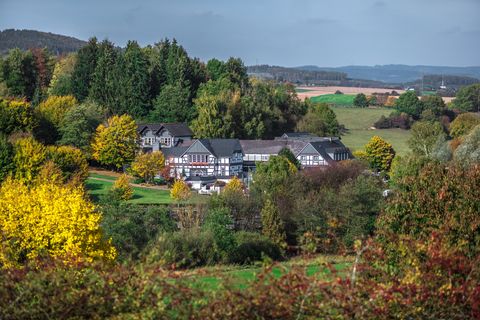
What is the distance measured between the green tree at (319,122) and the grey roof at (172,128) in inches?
426

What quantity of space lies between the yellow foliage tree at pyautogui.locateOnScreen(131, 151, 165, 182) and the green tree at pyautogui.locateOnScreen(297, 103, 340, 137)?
19.4 m

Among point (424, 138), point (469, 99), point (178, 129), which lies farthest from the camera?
point (469, 99)

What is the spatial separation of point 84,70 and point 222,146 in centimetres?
1331

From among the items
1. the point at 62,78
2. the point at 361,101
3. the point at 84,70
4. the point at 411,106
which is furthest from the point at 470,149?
the point at 361,101

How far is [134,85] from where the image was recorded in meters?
56.9

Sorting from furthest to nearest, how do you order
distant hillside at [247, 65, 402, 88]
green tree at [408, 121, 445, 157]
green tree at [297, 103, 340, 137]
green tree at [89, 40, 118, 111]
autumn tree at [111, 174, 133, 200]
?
distant hillside at [247, 65, 402, 88] → green tree at [297, 103, 340, 137] → green tree at [89, 40, 118, 111] → green tree at [408, 121, 445, 157] → autumn tree at [111, 174, 133, 200]

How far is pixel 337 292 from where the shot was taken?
8.75 meters

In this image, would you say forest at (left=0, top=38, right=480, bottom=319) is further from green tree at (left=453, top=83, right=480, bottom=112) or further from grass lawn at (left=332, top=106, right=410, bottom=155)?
grass lawn at (left=332, top=106, right=410, bottom=155)

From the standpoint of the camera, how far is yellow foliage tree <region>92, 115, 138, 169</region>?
47812 millimetres

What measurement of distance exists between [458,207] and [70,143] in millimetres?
35038

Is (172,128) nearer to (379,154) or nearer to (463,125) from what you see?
(379,154)

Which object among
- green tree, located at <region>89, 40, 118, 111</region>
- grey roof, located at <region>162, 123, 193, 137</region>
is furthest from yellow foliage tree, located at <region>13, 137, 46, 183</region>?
green tree, located at <region>89, 40, 118, 111</region>

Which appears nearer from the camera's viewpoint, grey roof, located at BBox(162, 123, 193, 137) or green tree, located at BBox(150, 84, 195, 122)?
grey roof, located at BBox(162, 123, 193, 137)

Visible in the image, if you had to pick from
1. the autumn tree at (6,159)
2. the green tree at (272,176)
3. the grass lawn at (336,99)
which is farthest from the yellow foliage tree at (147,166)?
the grass lawn at (336,99)
